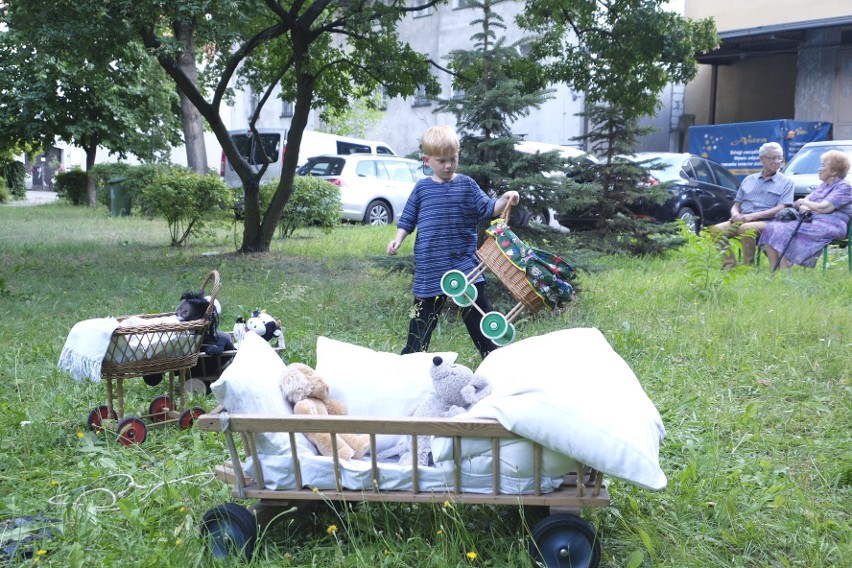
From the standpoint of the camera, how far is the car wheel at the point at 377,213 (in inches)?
694

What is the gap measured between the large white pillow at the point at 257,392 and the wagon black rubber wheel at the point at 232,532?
0.24m

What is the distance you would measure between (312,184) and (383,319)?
25.6 feet

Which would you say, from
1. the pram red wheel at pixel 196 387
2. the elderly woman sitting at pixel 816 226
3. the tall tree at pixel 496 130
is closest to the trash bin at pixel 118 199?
the tall tree at pixel 496 130

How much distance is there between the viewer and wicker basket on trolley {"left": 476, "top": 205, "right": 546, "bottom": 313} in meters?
4.54

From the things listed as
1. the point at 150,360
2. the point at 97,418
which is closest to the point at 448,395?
the point at 150,360

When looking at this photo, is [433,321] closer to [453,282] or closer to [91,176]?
[453,282]

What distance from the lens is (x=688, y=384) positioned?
17.1ft

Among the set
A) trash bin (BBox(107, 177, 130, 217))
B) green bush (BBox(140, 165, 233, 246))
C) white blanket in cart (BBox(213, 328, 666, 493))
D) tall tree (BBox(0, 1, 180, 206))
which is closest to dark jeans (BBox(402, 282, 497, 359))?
white blanket in cart (BBox(213, 328, 666, 493))

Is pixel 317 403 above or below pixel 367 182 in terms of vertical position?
below

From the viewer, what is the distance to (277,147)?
61.8ft

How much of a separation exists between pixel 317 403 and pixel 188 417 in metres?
1.49

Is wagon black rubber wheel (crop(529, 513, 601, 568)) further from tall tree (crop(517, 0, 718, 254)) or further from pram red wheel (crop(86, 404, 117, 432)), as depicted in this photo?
tall tree (crop(517, 0, 718, 254))

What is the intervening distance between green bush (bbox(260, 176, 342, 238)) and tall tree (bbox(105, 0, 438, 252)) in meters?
1.89

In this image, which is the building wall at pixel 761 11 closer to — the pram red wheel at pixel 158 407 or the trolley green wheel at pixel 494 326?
the trolley green wheel at pixel 494 326
